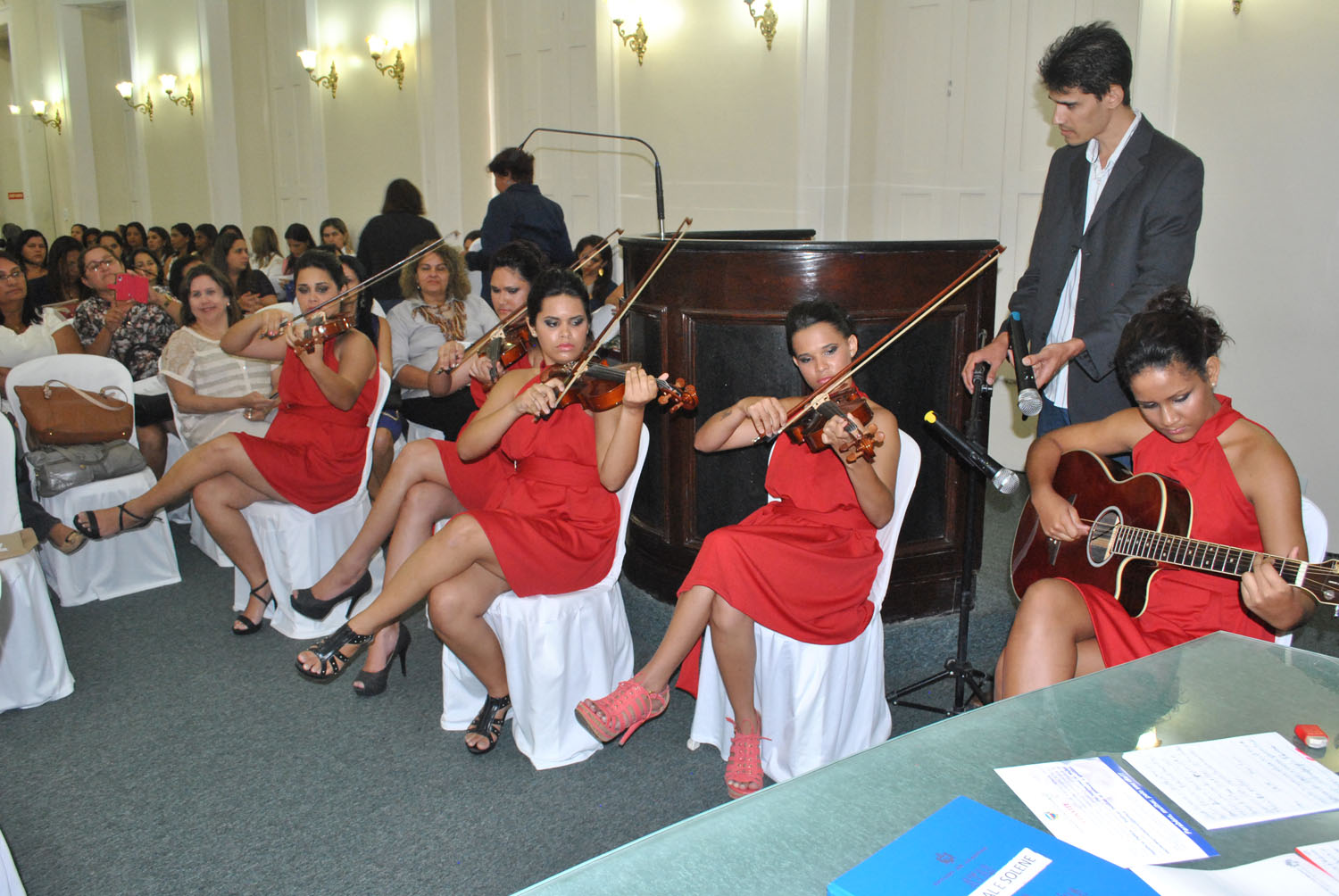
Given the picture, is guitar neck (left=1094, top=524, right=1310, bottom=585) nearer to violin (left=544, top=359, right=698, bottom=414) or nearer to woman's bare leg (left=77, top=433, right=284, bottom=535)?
violin (left=544, top=359, right=698, bottom=414)

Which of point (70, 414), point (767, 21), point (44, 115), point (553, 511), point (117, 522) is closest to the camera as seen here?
point (553, 511)

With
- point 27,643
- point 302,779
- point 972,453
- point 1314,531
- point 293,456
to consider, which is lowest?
point 302,779

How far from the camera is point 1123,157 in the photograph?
7.27 feet

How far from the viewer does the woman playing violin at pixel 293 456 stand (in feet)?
10.0

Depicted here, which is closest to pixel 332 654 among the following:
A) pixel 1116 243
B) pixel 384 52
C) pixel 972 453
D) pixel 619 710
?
pixel 619 710

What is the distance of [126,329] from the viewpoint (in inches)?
161

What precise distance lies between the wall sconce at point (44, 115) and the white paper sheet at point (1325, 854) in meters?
12.6

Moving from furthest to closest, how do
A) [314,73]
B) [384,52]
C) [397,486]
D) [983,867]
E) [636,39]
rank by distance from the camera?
[314,73]
[384,52]
[636,39]
[397,486]
[983,867]

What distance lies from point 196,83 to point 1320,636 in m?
9.47

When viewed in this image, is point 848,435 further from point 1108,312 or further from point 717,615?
point 1108,312

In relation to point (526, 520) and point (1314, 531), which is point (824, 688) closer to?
point (526, 520)

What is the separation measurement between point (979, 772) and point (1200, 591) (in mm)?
956

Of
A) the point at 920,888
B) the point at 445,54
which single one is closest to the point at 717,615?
the point at 920,888

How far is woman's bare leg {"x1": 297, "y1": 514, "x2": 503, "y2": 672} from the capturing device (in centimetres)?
231
